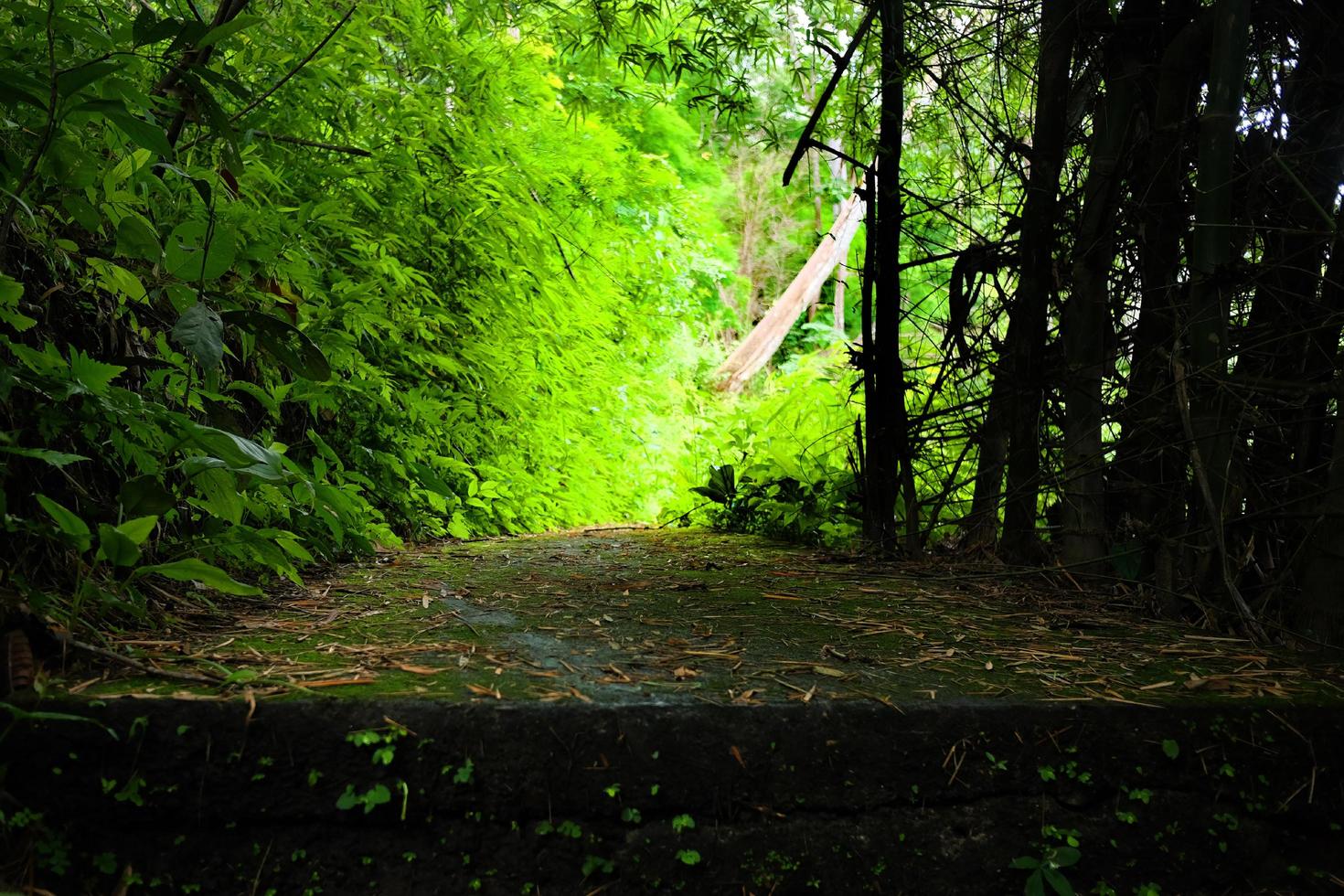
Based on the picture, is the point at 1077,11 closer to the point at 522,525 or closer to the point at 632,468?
the point at 522,525

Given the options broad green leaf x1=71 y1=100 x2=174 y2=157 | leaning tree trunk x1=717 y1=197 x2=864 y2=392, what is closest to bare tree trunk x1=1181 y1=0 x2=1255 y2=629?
broad green leaf x1=71 y1=100 x2=174 y2=157

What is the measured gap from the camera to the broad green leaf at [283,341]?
1493 millimetres

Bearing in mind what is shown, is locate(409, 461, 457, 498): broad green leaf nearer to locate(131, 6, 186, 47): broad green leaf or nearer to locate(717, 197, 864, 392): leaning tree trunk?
locate(131, 6, 186, 47): broad green leaf

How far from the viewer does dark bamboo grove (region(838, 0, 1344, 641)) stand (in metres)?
1.84

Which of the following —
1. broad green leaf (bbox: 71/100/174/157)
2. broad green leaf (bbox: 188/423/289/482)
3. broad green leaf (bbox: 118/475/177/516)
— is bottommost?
broad green leaf (bbox: 118/475/177/516)

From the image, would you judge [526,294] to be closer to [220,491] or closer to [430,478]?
[430,478]

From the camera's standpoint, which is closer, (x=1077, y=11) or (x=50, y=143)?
(x=50, y=143)

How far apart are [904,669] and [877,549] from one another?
1.86m

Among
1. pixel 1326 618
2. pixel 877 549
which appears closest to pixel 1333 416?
pixel 1326 618

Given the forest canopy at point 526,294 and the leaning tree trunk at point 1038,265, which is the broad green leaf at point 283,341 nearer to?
the forest canopy at point 526,294

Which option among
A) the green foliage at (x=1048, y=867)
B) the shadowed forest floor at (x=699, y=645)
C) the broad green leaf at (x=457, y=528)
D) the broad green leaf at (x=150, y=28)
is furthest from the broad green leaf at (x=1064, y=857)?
the broad green leaf at (x=457, y=528)

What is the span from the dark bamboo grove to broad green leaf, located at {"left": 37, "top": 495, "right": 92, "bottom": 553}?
7.25 ft

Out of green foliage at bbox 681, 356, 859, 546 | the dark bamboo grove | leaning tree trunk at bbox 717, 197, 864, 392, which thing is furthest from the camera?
leaning tree trunk at bbox 717, 197, 864, 392

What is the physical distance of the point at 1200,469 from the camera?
6.00ft
